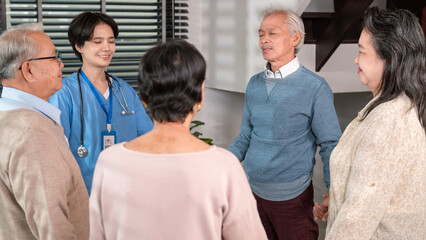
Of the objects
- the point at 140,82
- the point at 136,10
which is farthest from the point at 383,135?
the point at 136,10

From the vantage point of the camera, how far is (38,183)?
1405 millimetres

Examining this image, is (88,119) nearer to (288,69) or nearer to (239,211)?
(288,69)

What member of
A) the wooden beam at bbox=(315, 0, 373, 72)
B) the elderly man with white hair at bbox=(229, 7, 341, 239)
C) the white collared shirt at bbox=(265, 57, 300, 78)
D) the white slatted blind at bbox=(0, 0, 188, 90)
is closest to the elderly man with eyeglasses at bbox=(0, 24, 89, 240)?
the elderly man with white hair at bbox=(229, 7, 341, 239)

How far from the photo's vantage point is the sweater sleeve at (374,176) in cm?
137

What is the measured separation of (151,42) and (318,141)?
235cm

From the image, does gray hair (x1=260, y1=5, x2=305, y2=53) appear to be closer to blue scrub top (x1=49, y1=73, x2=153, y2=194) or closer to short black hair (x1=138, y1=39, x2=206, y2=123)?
blue scrub top (x1=49, y1=73, x2=153, y2=194)

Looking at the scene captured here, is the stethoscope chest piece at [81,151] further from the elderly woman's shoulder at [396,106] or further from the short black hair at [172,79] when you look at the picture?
the elderly woman's shoulder at [396,106]

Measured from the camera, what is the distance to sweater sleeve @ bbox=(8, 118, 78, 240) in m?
1.40

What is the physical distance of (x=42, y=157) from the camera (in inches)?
55.9

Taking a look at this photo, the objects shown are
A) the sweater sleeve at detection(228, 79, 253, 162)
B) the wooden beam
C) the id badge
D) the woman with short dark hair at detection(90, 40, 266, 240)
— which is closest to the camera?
the woman with short dark hair at detection(90, 40, 266, 240)

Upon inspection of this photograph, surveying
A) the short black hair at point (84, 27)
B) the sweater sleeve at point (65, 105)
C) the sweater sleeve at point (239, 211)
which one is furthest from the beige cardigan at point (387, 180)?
the short black hair at point (84, 27)

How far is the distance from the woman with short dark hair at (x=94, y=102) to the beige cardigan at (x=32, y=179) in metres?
0.76

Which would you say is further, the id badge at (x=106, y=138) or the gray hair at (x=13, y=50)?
the id badge at (x=106, y=138)

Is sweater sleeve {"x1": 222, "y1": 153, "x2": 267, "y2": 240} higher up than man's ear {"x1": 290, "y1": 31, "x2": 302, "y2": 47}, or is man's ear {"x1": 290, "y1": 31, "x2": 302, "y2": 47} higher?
man's ear {"x1": 290, "y1": 31, "x2": 302, "y2": 47}
